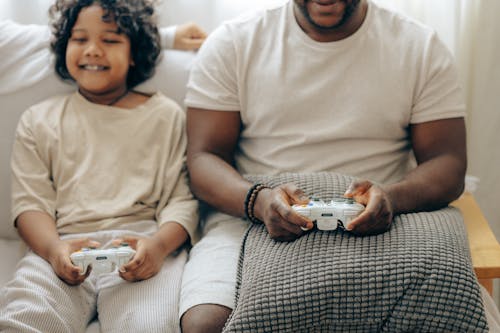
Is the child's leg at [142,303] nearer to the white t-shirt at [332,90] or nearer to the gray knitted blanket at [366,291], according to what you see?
the gray knitted blanket at [366,291]

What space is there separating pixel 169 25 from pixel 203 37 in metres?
0.18

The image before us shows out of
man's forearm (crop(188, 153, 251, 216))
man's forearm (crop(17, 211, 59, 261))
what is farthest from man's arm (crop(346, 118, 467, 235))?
man's forearm (crop(17, 211, 59, 261))

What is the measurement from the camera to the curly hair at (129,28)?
174cm

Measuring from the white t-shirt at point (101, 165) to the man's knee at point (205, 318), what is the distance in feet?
1.00

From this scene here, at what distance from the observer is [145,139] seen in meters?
1.74

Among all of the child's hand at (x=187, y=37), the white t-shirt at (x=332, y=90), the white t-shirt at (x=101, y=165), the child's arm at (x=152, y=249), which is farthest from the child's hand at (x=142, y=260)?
the child's hand at (x=187, y=37)

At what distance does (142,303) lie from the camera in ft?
4.67

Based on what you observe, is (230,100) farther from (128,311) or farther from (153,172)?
(128,311)

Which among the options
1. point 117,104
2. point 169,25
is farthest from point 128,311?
point 169,25

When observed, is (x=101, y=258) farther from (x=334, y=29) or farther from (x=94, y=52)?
(x=334, y=29)

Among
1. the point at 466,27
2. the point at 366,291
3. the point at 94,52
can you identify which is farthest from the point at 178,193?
the point at 466,27

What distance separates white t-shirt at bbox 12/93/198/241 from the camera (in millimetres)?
1650

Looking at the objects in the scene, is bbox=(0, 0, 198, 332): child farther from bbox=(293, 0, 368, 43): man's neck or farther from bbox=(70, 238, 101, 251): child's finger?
bbox=(293, 0, 368, 43): man's neck

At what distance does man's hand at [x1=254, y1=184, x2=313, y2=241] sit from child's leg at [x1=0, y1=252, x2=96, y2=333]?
1.33ft
